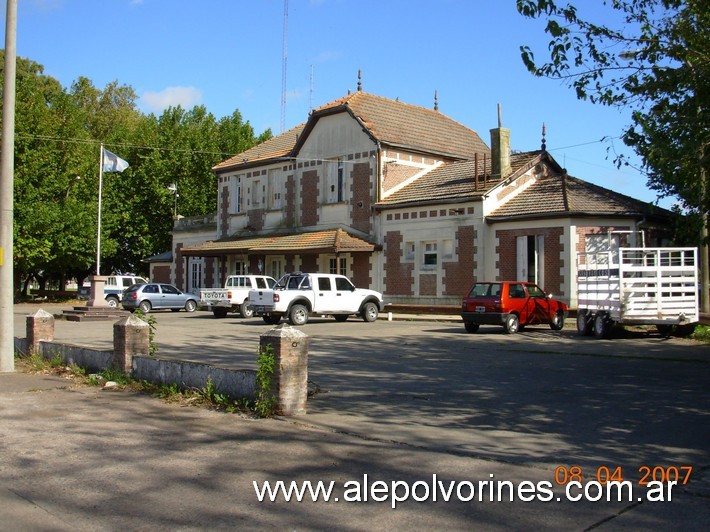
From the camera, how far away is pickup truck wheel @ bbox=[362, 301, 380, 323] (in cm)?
2808

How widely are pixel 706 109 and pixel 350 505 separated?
33.0 ft

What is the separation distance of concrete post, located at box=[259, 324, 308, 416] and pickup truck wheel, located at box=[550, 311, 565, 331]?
1630 cm

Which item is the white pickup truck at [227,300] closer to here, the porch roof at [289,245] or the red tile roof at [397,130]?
the porch roof at [289,245]

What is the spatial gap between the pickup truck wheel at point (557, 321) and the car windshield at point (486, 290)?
2598 millimetres

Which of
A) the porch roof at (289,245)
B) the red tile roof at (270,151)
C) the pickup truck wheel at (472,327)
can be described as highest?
the red tile roof at (270,151)

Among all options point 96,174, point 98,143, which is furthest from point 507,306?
point 98,143

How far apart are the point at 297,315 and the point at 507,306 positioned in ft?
25.0

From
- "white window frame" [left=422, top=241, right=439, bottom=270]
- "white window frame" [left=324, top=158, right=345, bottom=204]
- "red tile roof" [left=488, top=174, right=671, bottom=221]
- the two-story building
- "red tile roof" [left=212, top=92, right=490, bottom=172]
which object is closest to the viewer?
"red tile roof" [left=488, top=174, right=671, bottom=221]

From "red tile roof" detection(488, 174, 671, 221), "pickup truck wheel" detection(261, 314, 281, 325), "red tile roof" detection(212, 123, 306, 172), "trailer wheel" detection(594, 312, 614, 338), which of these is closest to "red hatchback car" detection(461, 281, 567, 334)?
"trailer wheel" detection(594, 312, 614, 338)

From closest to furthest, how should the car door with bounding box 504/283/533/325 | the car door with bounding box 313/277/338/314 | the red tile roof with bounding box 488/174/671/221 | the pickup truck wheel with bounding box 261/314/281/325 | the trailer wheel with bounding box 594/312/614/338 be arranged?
the trailer wheel with bounding box 594/312/614/338, the car door with bounding box 504/283/533/325, the car door with bounding box 313/277/338/314, the pickup truck wheel with bounding box 261/314/281/325, the red tile roof with bounding box 488/174/671/221

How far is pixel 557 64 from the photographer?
11.1 meters

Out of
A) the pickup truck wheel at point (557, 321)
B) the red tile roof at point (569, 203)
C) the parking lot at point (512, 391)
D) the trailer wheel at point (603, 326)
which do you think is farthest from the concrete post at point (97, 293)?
the trailer wheel at point (603, 326)

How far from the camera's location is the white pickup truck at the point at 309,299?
25969 millimetres

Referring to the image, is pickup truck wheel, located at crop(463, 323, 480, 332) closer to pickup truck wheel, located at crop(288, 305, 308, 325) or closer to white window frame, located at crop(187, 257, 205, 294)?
pickup truck wheel, located at crop(288, 305, 308, 325)
